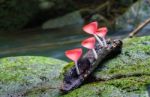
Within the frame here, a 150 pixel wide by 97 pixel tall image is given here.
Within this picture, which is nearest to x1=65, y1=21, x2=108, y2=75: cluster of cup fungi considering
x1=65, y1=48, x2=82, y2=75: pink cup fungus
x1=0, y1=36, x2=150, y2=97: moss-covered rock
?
x1=65, y1=48, x2=82, y2=75: pink cup fungus

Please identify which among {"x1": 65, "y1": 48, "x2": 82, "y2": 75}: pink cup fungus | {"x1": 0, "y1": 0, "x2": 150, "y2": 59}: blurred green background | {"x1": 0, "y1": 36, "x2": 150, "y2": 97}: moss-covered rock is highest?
{"x1": 0, "y1": 0, "x2": 150, "y2": 59}: blurred green background

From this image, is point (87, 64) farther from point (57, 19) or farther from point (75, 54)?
point (57, 19)

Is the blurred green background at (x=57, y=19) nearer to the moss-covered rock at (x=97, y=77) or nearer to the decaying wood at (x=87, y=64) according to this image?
the moss-covered rock at (x=97, y=77)

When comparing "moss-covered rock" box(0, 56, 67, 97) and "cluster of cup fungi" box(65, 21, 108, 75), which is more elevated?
"cluster of cup fungi" box(65, 21, 108, 75)

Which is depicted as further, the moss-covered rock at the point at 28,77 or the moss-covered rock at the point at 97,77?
the moss-covered rock at the point at 28,77

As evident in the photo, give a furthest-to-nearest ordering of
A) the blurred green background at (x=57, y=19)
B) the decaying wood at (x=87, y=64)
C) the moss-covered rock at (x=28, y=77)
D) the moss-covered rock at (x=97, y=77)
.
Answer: the blurred green background at (x=57, y=19)
the moss-covered rock at (x=28, y=77)
the decaying wood at (x=87, y=64)
the moss-covered rock at (x=97, y=77)

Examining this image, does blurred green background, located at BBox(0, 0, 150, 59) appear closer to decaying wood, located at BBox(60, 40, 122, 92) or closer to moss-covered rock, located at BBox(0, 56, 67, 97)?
moss-covered rock, located at BBox(0, 56, 67, 97)

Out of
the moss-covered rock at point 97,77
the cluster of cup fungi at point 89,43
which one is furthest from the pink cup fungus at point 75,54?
the moss-covered rock at point 97,77
